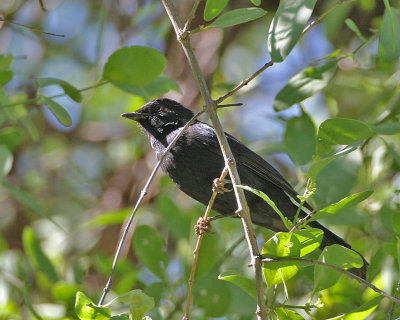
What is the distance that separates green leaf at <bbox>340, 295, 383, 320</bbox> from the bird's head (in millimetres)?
2478

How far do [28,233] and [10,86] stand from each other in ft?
9.48

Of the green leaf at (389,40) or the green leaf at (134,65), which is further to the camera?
the green leaf at (134,65)

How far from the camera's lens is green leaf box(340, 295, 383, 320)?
8.88 ft

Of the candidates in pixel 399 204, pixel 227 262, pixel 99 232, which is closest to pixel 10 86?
pixel 99 232

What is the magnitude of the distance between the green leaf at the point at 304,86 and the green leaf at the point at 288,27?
3.69ft

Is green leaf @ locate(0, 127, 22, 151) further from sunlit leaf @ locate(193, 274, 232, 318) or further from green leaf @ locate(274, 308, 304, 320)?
green leaf @ locate(274, 308, 304, 320)

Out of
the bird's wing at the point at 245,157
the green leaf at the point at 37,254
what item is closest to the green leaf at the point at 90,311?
the green leaf at the point at 37,254

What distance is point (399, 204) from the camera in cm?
376

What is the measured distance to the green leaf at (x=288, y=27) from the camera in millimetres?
2385

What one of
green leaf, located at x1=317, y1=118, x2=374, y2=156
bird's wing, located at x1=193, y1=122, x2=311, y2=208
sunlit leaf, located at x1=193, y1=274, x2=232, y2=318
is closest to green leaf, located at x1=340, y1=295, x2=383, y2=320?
green leaf, located at x1=317, y1=118, x2=374, y2=156

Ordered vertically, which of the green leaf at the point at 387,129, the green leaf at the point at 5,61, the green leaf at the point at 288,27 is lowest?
the green leaf at the point at 387,129

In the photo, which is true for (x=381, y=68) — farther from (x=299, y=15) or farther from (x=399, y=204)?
(x=299, y=15)

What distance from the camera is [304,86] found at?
11.9 feet

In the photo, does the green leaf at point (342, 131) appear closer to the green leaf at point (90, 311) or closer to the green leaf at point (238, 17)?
the green leaf at point (238, 17)
